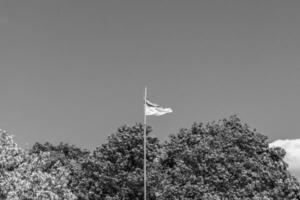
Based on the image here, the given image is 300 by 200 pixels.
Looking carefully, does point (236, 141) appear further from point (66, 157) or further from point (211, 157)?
point (66, 157)

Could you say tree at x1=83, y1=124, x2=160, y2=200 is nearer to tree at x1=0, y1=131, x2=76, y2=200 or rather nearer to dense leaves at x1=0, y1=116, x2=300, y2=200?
dense leaves at x1=0, y1=116, x2=300, y2=200

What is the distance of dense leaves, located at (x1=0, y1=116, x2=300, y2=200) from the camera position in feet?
223

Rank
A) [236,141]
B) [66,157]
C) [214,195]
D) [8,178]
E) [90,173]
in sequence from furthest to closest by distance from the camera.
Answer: [66,157], [90,173], [236,141], [214,195], [8,178]

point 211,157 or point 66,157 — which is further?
point 66,157

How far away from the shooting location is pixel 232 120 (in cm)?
7381

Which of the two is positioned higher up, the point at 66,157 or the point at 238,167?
the point at 66,157

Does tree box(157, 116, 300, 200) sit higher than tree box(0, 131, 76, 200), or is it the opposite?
tree box(157, 116, 300, 200)

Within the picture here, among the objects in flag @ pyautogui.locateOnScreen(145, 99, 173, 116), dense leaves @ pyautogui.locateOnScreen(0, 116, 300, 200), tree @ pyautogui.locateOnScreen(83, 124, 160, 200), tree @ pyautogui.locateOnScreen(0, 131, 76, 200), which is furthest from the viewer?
tree @ pyautogui.locateOnScreen(83, 124, 160, 200)

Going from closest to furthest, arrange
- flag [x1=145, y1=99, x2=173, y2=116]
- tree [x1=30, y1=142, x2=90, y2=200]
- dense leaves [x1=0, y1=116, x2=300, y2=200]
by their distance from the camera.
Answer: flag [x1=145, y1=99, x2=173, y2=116] → dense leaves [x1=0, y1=116, x2=300, y2=200] → tree [x1=30, y1=142, x2=90, y2=200]

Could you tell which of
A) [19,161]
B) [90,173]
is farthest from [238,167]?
[19,161]

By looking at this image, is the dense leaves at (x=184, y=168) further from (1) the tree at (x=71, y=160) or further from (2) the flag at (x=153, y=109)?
(2) the flag at (x=153, y=109)

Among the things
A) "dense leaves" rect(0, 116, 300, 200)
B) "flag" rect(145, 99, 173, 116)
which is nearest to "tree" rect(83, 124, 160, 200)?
"dense leaves" rect(0, 116, 300, 200)

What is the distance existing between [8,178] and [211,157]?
22.1 meters

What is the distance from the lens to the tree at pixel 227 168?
68062mm
